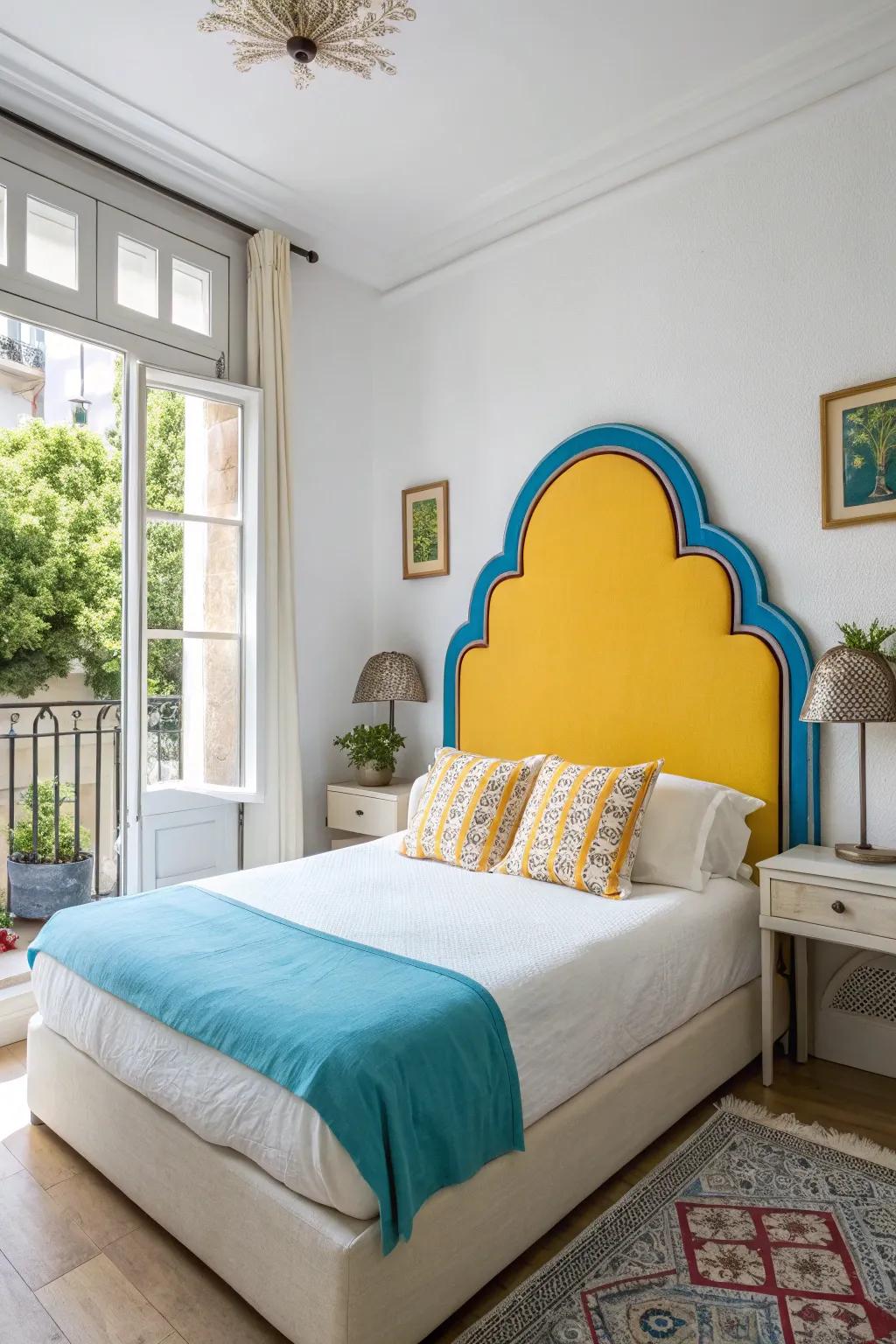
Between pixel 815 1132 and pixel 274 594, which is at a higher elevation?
pixel 274 594

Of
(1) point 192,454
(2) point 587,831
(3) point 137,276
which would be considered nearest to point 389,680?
(1) point 192,454

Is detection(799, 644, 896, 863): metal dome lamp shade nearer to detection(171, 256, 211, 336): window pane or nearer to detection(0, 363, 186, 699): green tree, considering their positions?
detection(171, 256, 211, 336): window pane

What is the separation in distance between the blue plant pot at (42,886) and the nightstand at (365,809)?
5.49 ft

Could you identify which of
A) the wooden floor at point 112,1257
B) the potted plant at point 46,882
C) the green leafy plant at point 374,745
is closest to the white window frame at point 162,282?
the green leafy plant at point 374,745

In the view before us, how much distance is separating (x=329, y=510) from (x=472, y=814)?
1791mm

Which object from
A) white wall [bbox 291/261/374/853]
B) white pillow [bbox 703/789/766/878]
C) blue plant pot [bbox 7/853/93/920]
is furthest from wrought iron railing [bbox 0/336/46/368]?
white pillow [bbox 703/789/766/878]

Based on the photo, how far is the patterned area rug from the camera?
1558 millimetres

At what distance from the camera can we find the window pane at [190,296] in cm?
328

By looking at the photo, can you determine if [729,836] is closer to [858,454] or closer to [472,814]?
[472,814]

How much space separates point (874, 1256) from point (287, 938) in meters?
1.42

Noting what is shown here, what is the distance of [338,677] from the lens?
3938 millimetres

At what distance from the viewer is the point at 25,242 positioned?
2.81m

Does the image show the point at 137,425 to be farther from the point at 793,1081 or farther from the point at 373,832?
the point at 793,1081

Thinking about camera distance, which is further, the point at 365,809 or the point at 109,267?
the point at 365,809
